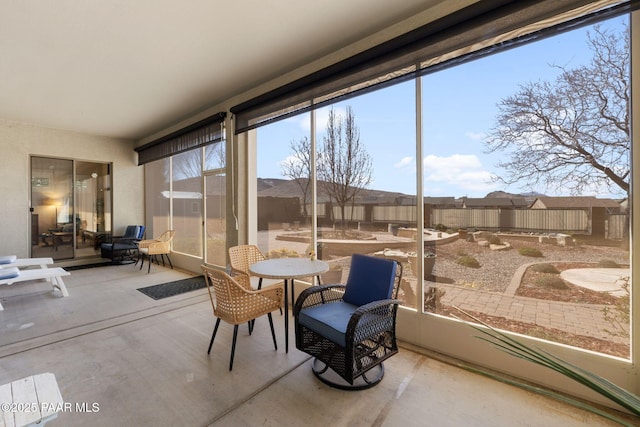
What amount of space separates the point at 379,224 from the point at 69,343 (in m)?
3.11

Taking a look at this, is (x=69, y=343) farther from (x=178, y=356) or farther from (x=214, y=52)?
(x=214, y=52)

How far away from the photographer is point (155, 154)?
577 cm

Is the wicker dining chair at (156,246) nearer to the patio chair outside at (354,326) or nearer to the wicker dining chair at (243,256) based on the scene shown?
the wicker dining chair at (243,256)

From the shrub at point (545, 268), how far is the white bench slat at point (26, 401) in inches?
120

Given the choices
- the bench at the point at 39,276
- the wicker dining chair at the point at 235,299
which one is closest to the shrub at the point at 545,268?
the wicker dining chair at the point at 235,299

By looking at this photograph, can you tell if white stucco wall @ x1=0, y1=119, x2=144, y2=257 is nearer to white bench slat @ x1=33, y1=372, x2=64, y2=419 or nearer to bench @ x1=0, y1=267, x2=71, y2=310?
bench @ x1=0, y1=267, x2=71, y2=310

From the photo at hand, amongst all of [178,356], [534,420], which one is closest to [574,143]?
[534,420]

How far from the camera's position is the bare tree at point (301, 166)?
138 inches

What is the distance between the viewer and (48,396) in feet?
4.59

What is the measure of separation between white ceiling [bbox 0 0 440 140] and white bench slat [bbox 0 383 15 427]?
266cm

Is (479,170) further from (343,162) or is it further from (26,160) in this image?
(26,160)

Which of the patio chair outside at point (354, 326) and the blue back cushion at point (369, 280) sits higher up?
the blue back cushion at point (369, 280)

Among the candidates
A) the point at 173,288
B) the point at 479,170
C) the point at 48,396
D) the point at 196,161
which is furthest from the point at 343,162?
the point at 196,161

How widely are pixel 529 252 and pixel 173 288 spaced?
4.36 m
